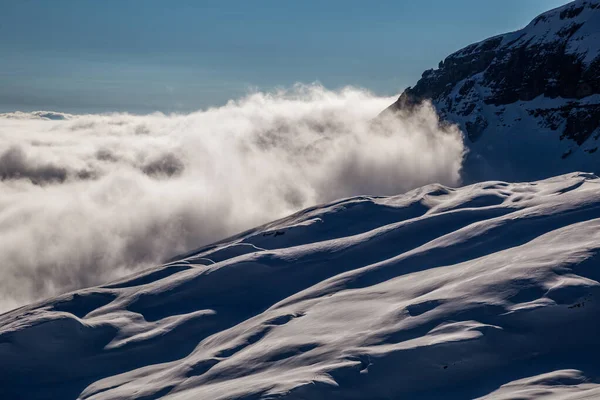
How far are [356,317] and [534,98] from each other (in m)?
123

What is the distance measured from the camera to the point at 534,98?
15612 cm

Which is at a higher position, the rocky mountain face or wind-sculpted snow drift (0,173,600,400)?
the rocky mountain face

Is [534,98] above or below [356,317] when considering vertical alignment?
above

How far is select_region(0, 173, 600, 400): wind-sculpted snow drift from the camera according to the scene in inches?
1383

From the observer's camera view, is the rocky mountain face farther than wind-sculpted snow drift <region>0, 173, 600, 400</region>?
Yes

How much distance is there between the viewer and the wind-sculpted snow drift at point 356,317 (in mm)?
35125

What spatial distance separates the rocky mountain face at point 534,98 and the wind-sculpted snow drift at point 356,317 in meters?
64.6

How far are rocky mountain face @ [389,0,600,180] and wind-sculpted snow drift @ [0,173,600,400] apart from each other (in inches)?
2542

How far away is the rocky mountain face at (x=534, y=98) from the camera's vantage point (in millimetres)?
141000

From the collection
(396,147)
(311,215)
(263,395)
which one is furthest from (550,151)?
(263,395)

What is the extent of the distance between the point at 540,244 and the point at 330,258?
19.4 m

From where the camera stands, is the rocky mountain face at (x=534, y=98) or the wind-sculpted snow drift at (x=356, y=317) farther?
the rocky mountain face at (x=534, y=98)

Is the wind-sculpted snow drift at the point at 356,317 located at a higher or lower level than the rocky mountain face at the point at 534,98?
lower

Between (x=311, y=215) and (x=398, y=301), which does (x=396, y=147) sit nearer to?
(x=311, y=215)
